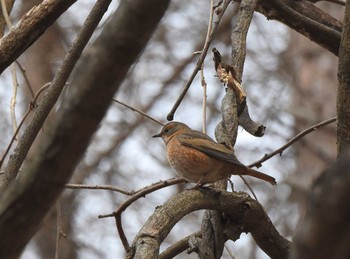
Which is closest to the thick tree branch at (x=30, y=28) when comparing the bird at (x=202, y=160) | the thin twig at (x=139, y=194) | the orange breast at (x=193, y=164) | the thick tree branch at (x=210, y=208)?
the thin twig at (x=139, y=194)

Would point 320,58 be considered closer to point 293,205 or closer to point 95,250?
point 293,205

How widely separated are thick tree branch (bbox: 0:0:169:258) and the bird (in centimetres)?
206

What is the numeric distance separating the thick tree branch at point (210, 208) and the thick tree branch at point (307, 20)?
134cm

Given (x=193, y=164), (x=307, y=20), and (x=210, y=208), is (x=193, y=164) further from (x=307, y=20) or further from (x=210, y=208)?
(x=210, y=208)

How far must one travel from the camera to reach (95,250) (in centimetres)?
937

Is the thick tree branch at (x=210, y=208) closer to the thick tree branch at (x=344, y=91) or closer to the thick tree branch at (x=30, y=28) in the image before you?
the thick tree branch at (x=344, y=91)

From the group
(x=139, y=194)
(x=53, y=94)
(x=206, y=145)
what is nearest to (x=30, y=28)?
(x=53, y=94)

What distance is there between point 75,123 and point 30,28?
5.53 ft

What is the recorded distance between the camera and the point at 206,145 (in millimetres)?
3789

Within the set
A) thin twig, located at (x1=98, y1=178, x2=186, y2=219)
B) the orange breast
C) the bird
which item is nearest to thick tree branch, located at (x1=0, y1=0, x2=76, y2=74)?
thin twig, located at (x1=98, y1=178, x2=186, y2=219)

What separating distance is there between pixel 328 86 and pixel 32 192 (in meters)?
8.22

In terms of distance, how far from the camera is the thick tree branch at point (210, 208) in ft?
7.70

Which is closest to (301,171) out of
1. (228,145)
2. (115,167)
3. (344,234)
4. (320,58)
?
(320,58)

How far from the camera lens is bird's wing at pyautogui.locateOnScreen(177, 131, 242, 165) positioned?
348 cm
